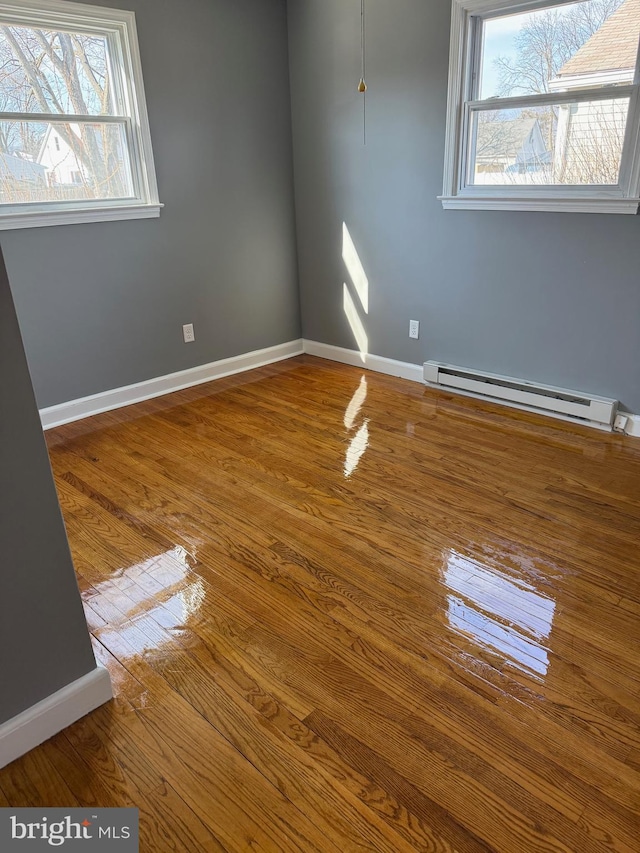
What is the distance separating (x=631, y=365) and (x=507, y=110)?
5.03 ft

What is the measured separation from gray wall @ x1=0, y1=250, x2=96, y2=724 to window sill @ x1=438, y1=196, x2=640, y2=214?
2.79 metres

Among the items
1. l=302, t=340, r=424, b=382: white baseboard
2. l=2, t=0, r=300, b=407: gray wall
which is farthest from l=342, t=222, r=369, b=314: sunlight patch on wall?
Answer: l=2, t=0, r=300, b=407: gray wall

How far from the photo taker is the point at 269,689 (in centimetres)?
172

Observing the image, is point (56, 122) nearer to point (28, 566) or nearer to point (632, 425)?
point (28, 566)

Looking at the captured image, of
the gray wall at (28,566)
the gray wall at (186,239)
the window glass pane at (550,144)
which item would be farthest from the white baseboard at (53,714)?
the window glass pane at (550,144)

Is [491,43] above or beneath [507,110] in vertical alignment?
above

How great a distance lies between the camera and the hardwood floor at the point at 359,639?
1403 mm

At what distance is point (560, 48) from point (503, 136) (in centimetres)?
47

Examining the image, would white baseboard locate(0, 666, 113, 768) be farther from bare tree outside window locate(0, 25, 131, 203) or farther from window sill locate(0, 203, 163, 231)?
bare tree outside window locate(0, 25, 131, 203)

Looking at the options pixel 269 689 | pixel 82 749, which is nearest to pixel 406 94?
pixel 269 689

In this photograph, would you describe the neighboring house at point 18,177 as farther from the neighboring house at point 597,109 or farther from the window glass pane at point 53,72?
the neighboring house at point 597,109

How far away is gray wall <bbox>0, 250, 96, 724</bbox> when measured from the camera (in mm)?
1353

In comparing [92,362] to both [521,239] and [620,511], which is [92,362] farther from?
[620,511]

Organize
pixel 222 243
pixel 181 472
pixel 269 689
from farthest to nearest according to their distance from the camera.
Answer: pixel 222 243, pixel 181 472, pixel 269 689
